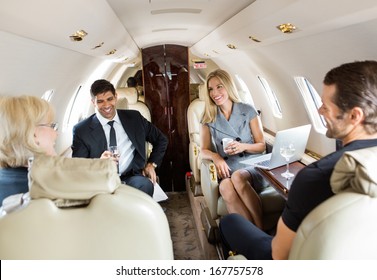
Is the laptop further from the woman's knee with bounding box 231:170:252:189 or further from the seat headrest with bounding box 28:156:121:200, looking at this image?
the seat headrest with bounding box 28:156:121:200

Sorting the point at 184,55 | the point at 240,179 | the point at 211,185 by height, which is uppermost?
the point at 184,55

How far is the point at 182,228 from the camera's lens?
3.84 meters

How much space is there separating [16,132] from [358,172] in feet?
4.76

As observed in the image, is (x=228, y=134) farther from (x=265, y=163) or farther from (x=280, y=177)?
(x=280, y=177)

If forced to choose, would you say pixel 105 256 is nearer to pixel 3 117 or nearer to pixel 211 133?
pixel 3 117

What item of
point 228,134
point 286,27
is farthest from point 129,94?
point 286,27

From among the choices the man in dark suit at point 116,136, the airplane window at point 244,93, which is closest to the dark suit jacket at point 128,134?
the man in dark suit at point 116,136

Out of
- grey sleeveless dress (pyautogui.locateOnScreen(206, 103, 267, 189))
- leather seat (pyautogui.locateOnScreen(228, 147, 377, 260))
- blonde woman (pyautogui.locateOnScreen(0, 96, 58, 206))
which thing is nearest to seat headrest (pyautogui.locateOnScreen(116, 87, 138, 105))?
grey sleeveless dress (pyautogui.locateOnScreen(206, 103, 267, 189))

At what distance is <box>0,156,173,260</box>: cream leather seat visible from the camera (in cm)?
121

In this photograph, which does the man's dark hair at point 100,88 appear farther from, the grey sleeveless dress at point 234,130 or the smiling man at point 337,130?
the smiling man at point 337,130

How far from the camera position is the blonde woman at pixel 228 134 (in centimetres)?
283

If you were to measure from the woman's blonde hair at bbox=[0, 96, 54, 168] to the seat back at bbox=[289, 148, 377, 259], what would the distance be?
1265 mm

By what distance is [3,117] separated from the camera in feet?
5.20

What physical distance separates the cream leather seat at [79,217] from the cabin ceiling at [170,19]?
843 mm
